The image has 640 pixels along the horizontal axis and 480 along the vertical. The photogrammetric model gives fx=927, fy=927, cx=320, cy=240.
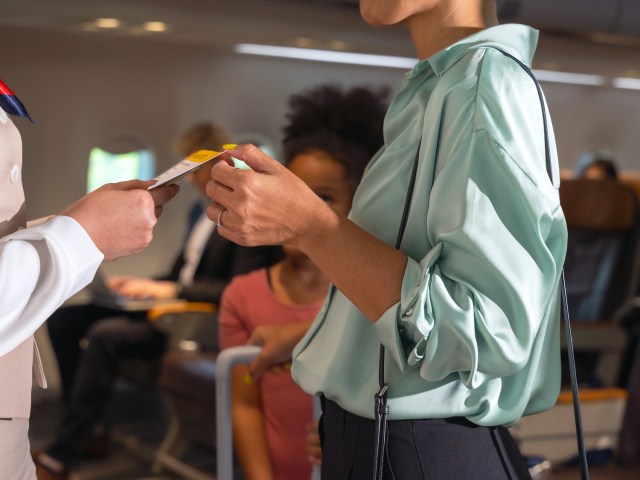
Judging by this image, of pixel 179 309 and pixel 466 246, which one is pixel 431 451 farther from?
pixel 179 309

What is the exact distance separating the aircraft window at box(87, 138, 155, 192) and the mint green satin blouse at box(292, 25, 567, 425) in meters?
6.05

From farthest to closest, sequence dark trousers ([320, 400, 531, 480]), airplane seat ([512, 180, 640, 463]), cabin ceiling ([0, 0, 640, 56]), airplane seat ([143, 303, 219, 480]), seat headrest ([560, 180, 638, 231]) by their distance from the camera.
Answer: cabin ceiling ([0, 0, 640, 56]) → seat headrest ([560, 180, 638, 231]) → airplane seat ([512, 180, 640, 463]) → airplane seat ([143, 303, 219, 480]) → dark trousers ([320, 400, 531, 480])

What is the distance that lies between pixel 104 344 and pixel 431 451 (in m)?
4.23

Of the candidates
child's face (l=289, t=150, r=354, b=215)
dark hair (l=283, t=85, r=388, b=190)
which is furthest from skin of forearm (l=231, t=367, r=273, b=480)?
dark hair (l=283, t=85, r=388, b=190)

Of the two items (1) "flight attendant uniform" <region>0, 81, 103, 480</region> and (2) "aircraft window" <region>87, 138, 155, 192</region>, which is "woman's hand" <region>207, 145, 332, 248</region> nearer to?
(1) "flight attendant uniform" <region>0, 81, 103, 480</region>

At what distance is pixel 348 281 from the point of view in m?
1.17

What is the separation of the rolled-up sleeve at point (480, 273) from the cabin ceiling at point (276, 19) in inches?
201

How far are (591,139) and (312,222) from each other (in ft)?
32.8

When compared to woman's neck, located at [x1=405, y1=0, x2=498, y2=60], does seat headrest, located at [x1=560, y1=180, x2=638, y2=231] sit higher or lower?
lower

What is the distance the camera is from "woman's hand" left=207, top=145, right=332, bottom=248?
1170mm

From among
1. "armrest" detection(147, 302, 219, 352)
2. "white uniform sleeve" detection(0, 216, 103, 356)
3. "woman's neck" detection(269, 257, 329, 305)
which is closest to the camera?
"white uniform sleeve" detection(0, 216, 103, 356)

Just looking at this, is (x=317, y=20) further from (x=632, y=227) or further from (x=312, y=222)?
(x=312, y=222)

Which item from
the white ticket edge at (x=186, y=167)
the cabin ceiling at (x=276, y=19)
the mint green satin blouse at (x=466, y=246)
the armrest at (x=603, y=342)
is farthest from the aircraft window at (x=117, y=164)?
the mint green satin blouse at (x=466, y=246)

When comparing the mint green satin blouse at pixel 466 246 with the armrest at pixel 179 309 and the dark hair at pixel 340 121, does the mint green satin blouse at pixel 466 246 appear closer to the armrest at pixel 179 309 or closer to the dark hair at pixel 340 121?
the dark hair at pixel 340 121
